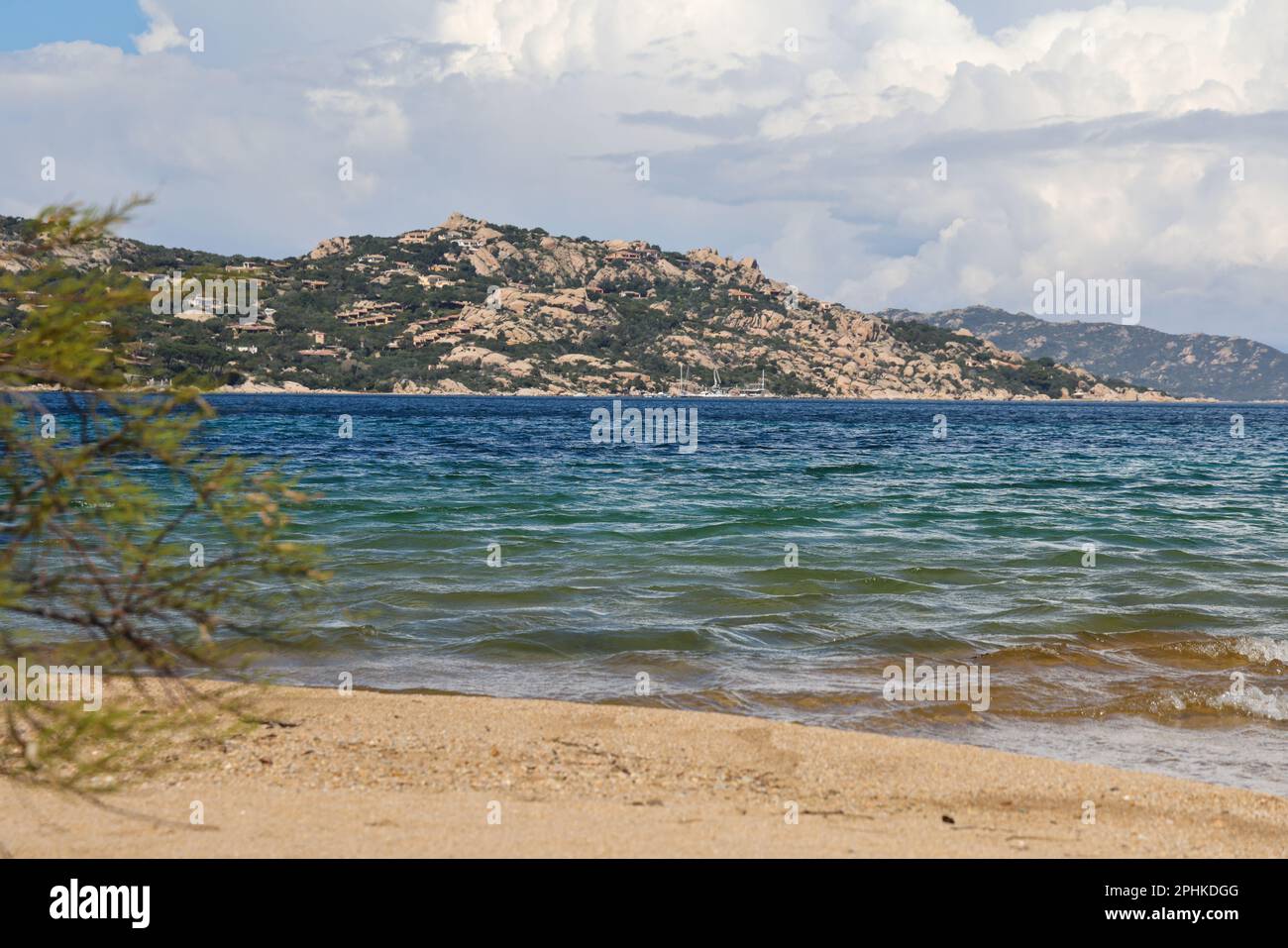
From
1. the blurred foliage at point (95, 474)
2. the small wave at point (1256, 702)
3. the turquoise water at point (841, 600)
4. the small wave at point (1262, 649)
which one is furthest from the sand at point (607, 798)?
the small wave at point (1262, 649)

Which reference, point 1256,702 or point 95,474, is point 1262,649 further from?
point 95,474

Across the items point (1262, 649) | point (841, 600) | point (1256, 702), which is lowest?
point (1256, 702)

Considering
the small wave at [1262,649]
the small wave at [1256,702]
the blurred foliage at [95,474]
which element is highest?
the blurred foliage at [95,474]

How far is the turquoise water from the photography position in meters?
10.5

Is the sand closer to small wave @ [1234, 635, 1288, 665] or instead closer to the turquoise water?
the turquoise water

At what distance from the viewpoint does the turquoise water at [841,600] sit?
1052cm

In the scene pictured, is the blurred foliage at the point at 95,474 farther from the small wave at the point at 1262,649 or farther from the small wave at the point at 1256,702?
the small wave at the point at 1262,649

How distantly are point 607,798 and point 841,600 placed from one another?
9.10 m

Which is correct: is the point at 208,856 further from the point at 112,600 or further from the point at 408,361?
the point at 408,361

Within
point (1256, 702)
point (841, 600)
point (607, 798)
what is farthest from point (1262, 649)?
point (607, 798)

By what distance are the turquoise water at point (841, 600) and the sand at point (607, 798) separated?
53.4 inches

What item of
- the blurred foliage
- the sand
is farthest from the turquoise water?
the blurred foliage

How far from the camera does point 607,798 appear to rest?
7.21 m

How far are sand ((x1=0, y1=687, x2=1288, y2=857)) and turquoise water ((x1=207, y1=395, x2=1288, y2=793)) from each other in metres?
1.36
